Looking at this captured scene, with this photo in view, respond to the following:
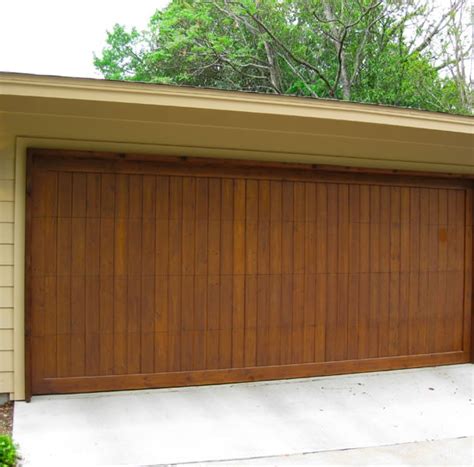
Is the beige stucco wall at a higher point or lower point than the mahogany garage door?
higher

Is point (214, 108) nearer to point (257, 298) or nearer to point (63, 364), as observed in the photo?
point (257, 298)

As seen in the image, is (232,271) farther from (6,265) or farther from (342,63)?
(342,63)

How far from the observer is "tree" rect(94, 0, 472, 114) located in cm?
1142

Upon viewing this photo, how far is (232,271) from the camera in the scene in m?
4.45

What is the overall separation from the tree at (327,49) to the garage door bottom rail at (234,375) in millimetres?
7751

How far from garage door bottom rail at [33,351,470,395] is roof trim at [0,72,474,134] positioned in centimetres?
222

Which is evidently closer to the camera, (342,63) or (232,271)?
(232,271)

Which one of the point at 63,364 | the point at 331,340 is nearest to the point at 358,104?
the point at 331,340

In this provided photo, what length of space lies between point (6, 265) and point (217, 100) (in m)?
2.03

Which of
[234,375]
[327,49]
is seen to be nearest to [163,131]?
[234,375]

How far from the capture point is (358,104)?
370 centimetres

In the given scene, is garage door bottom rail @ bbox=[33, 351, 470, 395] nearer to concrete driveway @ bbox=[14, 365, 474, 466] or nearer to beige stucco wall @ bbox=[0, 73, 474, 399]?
concrete driveway @ bbox=[14, 365, 474, 466]

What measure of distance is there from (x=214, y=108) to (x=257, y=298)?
183cm

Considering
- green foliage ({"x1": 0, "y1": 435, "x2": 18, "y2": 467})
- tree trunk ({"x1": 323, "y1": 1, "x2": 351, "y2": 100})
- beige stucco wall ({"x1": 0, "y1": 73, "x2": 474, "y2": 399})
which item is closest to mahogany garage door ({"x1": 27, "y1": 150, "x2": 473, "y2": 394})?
beige stucco wall ({"x1": 0, "y1": 73, "x2": 474, "y2": 399})
